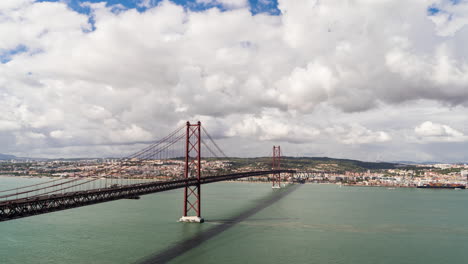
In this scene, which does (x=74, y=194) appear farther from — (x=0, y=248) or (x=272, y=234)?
(x=272, y=234)

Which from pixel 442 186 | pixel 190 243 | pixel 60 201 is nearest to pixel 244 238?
pixel 190 243

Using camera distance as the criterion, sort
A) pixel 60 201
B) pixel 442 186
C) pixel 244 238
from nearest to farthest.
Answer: pixel 60 201 → pixel 244 238 → pixel 442 186

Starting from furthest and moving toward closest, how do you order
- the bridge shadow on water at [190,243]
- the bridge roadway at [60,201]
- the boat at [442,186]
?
the boat at [442,186] → the bridge shadow on water at [190,243] → the bridge roadway at [60,201]

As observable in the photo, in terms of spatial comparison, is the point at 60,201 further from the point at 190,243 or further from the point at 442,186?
the point at 442,186

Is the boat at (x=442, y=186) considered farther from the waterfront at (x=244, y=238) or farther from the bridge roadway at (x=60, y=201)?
the bridge roadway at (x=60, y=201)

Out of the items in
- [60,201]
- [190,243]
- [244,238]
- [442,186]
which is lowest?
[442,186]

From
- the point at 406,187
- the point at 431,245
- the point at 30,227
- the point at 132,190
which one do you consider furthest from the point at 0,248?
→ the point at 406,187

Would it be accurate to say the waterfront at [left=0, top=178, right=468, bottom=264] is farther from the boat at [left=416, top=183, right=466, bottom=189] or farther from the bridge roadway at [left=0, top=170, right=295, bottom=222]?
the boat at [left=416, top=183, right=466, bottom=189]

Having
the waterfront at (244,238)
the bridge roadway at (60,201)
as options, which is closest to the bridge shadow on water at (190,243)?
the waterfront at (244,238)

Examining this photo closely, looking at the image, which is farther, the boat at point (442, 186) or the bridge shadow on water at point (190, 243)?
the boat at point (442, 186)

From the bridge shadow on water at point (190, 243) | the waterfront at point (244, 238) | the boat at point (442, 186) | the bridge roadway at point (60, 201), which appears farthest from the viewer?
the boat at point (442, 186)

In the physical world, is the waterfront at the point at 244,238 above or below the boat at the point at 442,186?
above
